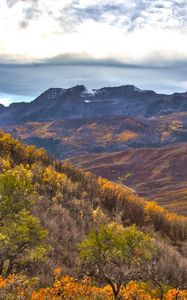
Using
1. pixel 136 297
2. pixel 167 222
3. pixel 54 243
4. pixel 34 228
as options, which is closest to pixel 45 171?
pixel 167 222

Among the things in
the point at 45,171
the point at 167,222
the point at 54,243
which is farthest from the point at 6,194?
the point at 167,222

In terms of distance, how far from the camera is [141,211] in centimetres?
8725

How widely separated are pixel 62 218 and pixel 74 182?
26.4 m

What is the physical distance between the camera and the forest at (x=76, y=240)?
90.1 ft

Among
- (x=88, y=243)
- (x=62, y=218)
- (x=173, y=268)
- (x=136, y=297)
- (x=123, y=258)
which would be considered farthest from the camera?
(x=62, y=218)

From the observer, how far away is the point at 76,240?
55875mm

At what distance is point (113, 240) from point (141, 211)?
59.1 metres

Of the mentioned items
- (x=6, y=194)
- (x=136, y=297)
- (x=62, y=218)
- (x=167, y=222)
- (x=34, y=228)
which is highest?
(x=6, y=194)

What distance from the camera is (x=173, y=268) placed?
51.3 m

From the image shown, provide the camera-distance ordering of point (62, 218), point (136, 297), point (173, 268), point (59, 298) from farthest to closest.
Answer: point (62, 218), point (173, 268), point (136, 297), point (59, 298)

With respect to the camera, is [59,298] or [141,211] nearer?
[59,298]

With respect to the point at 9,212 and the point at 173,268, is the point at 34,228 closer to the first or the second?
the point at 9,212

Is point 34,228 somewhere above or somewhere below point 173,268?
above

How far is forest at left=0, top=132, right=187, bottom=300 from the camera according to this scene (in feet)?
90.1
